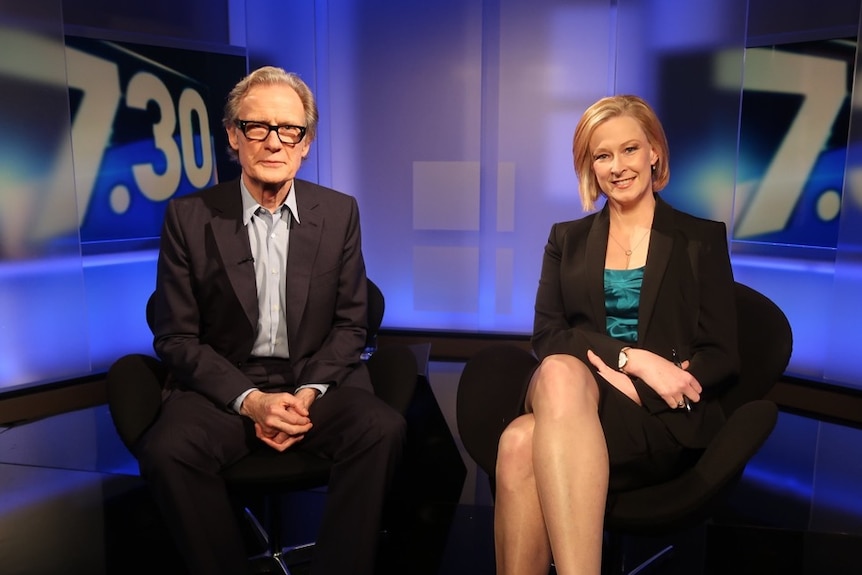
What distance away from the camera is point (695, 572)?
2.43 metres

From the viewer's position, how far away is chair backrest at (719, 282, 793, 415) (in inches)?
87.9

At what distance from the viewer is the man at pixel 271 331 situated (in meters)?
2.06

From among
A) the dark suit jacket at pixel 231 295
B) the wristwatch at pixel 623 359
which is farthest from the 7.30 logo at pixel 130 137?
the wristwatch at pixel 623 359

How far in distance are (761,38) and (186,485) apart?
3693mm

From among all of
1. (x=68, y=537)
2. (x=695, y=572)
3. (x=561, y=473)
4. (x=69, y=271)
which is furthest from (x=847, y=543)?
(x=69, y=271)

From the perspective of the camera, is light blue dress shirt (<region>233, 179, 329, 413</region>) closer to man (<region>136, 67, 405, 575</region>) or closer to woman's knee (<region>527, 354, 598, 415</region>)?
man (<region>136, 67, 405, 575</region>)

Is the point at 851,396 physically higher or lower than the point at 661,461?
lower

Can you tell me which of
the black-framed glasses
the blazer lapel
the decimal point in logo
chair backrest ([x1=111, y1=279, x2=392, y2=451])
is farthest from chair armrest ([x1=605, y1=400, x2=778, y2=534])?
the decimal point in logo

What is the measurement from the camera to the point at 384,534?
2713 millimetres

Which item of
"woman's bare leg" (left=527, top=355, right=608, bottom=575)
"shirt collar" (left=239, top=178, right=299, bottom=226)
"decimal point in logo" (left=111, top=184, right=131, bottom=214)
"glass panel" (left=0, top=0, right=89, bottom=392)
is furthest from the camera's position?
Answer: "decimal point in logo" (left=111, top=184, right=131, bottom=214)

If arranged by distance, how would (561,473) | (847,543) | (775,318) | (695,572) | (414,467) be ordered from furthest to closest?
(414,467)
(847,543)
(695,572)
(775,318)
(561,473)

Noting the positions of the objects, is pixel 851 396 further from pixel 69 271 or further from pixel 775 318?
pixel 69 271

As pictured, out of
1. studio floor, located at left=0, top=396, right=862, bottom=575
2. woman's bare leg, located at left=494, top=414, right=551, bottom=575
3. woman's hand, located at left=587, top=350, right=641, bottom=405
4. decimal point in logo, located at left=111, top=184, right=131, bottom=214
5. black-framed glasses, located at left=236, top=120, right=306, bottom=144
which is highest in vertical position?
black-framed glasses, located at left=236, top=120, right=306, bottom=144

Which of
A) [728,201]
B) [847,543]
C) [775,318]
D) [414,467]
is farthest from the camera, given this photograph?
[728,201]
